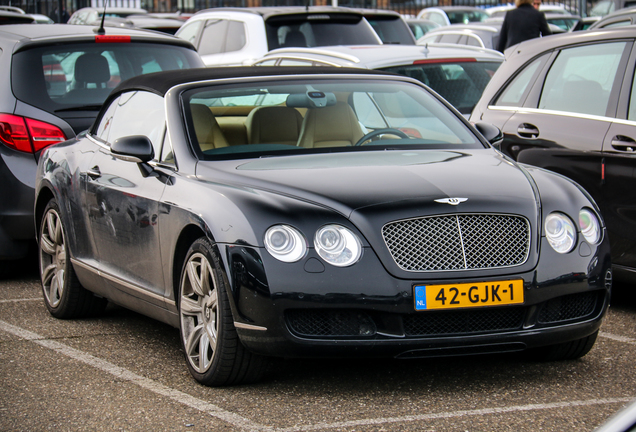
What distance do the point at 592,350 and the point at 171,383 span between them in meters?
2.13

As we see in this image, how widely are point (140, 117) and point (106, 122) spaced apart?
505mm

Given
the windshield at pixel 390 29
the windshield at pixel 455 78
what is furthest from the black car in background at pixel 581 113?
the windshield at pixel 390 29

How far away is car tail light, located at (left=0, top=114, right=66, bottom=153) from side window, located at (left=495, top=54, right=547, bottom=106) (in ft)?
10.3

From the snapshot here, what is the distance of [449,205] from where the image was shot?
14.6 feet

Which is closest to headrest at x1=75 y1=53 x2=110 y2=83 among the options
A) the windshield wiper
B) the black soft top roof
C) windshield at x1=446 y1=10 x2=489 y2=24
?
the windshield wiper

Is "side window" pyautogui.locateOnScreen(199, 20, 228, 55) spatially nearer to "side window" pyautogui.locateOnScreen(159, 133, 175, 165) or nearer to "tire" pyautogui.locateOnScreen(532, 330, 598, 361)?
"side window" pyautogui.locateOnScreen(159, 133, 175, 165)

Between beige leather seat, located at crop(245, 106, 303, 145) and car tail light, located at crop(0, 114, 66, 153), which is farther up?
beige leather seat, located at crop(245, 106, 303, 145)

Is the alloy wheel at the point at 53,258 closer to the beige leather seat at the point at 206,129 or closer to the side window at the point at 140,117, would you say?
the side window at the point at 140,117

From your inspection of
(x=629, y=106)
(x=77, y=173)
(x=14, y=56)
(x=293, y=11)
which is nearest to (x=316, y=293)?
(x=77, y=173)

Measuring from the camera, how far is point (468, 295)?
14.0ft

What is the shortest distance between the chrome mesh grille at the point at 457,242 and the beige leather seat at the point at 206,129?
1.37 meters

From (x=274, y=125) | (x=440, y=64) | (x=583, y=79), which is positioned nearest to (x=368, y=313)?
(x=274, y=125)

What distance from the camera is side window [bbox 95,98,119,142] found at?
6.23 m

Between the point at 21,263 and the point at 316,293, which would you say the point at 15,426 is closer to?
the point at 316,293
